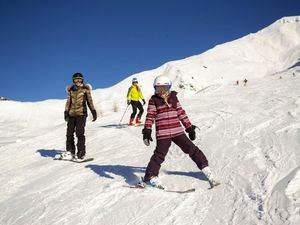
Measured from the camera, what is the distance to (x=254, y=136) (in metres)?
6.72

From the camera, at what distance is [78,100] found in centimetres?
786

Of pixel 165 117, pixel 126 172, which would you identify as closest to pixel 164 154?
pixel 165 117

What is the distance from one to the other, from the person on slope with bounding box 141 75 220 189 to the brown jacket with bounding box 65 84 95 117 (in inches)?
122

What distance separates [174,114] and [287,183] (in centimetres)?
182

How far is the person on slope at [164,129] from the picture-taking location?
4961mm

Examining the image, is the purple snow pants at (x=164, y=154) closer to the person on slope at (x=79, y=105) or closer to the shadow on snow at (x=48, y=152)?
the person on slope at (x=79, y=105)

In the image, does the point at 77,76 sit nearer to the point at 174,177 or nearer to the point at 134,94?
the point at 174,177

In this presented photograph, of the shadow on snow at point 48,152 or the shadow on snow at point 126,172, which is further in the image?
the shadow on snow at point 48,152

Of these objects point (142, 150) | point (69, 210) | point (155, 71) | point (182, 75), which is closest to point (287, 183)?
point (69, 210)

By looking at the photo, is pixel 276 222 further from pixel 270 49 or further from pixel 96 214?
pixel 270 49

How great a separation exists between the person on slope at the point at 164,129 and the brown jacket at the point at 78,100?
310 centimetres

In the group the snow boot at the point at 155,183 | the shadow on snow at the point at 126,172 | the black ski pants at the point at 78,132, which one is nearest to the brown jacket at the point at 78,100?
the black ski pants at the point at 78,132

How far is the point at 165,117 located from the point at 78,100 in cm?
338

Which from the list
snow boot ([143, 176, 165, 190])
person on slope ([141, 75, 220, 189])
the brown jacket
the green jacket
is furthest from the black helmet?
the green jacket
